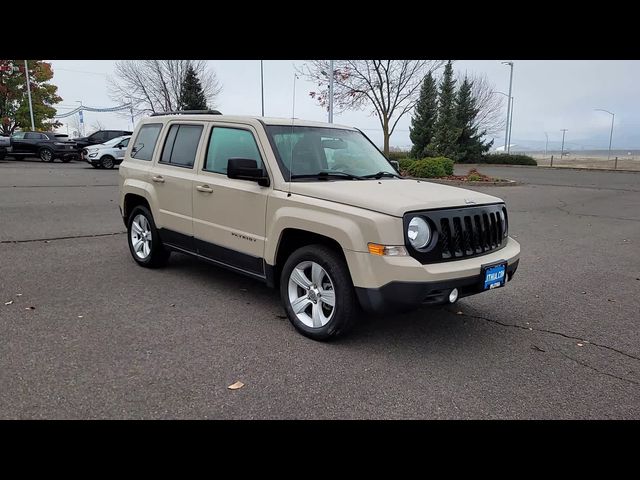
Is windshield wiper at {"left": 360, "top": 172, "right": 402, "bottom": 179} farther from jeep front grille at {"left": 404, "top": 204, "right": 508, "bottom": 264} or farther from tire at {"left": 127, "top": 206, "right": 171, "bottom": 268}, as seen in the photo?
tire at {"left": 127, "top": 206, "right": 171, "bottom": 268}

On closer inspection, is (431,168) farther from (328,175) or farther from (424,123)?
(424,123)

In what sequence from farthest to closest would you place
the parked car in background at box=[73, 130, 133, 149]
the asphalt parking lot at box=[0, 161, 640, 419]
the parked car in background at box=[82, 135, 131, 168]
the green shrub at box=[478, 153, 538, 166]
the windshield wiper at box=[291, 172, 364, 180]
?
the green shrub at box=[478, 153, 538, 166], the parked car in background at box=[73, 130, 133, 149], the parked car in background at box=[82, 135, 131, 168], the windshield wiper at box=[291, 172, 364, 180], the asphalt parking lot at box=[0, 161, 640, 419]

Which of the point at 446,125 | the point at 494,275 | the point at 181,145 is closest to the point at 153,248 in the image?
the point at 181,145

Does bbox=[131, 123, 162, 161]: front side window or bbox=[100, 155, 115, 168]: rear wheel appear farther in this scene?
bbox=[100, 155, 115, 168]: rear wheel

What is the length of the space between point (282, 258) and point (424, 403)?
1.93 metres

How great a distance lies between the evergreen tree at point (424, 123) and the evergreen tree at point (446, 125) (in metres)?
0.64

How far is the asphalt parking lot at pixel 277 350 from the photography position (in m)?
3.12

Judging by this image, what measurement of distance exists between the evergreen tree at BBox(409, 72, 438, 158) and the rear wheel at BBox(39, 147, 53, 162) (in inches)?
1050

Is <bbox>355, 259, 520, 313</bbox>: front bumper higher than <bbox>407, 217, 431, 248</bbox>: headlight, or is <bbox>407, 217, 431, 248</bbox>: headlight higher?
<bbox>407, 217, 431, 248</bbox>: headlight

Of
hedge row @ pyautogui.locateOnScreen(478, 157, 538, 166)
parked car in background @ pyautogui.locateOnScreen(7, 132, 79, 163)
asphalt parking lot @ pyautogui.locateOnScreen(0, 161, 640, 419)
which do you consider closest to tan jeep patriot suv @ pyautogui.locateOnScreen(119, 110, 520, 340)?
asphalt parking lot @ pyautogui.locateOnScreen(0, 161, 640, 419)

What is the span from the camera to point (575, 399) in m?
3.29

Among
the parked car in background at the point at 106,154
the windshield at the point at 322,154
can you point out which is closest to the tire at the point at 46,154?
the parked car in background at the point at 106,154

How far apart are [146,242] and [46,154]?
25.9m

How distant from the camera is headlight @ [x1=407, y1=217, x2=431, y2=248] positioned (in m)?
3.69
